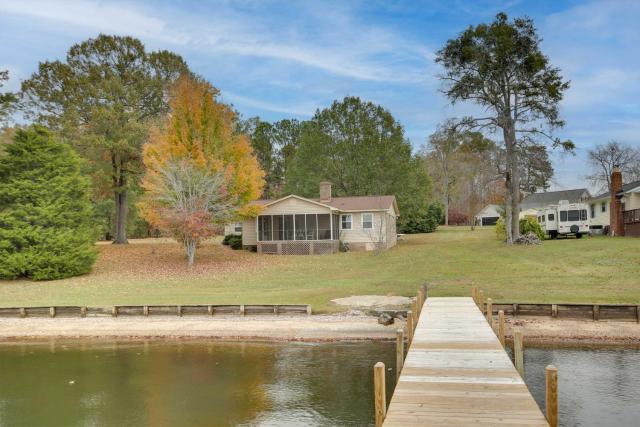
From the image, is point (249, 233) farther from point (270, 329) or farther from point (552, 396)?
point (552, 396)

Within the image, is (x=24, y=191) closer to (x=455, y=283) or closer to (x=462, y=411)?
(x=455, y=283)

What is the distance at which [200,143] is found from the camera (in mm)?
33750

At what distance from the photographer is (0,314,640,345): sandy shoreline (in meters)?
16.6

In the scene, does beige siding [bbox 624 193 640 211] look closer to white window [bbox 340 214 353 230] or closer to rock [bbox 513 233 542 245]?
rock [bbox 513 233 542 245]

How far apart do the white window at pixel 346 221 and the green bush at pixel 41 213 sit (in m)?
17.7

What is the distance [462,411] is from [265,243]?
33487mm

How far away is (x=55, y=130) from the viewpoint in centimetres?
3959

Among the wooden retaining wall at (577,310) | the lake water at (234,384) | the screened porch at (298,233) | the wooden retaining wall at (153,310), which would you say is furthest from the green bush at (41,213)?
the wooden retaining wall at (577,310)

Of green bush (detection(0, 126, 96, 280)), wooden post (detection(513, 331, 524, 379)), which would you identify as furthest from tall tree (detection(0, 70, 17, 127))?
wooden post (detection(513, 331, 524, 379))

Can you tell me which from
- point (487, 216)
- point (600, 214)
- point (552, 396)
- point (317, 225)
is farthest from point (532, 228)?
point (487, 216)

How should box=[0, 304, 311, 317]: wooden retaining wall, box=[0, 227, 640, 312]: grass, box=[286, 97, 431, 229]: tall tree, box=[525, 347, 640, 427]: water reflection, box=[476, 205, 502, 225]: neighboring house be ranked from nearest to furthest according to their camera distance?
box=[525, 347, 640, 427]: water reflection → box=[0, 304, 311, 317]: wooden retaining wall → box=[0, 227, 640, 312]: grass → box=[286, 97, 431, 229]: tall tree → box=[476, 205, 502, 225]: neighboring house

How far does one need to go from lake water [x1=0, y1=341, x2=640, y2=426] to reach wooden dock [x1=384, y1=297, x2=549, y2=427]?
5.53 feet

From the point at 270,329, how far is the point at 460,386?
1077 centimetres

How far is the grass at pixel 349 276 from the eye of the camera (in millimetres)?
22469
